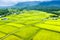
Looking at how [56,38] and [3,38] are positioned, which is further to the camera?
[3,38]

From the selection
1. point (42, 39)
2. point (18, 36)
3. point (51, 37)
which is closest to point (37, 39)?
point (42, 39)

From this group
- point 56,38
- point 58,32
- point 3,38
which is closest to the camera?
point 56,38

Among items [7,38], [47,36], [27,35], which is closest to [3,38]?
[7,38]

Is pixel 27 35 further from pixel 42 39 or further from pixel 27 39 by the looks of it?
pixel 42 39

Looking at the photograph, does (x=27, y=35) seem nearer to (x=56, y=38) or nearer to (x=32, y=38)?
(x=32, y=38)

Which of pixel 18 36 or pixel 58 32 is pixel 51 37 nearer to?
pixel 58 32

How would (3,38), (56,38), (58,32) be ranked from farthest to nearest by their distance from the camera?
(58,32)
(3,38)
(56,38)

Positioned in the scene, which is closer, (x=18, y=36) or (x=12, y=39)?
(x=12, y=39)

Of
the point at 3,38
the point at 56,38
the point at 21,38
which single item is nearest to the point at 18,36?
the point at 21,38
